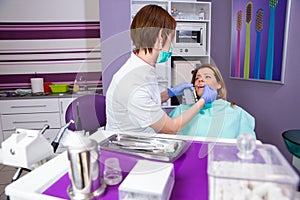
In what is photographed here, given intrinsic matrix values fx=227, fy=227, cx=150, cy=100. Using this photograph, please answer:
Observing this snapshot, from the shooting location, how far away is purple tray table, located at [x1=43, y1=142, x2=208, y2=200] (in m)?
0.65

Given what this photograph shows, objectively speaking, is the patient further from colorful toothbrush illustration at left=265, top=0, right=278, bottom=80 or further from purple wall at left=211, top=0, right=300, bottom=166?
colorful toothbrush illustration at left=265, top=0, right=278, bottom=80

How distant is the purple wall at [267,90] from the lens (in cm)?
201

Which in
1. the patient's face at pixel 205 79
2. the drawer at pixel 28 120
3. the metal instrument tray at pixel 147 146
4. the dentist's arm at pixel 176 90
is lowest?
the drawer at pixel 28 120

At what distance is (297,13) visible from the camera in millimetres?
1938

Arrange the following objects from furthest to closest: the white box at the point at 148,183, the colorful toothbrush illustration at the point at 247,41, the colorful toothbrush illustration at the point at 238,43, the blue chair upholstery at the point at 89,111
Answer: the colorful toothbrush illustration at the point at 238,43 < the colorful toothbrush illustration at the point at 247,41 < the blue chair upholstery at the point at 89,111 < the white box at the point at 148,183

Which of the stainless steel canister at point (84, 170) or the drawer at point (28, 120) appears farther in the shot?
the drawer at point (28, 120)

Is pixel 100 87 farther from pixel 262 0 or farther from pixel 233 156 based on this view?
pixel 233 156

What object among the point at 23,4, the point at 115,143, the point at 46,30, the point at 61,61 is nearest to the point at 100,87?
the point at 61,61

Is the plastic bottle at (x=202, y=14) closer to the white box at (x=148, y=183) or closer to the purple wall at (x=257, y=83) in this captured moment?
the purple wall at (x=257, y=83)

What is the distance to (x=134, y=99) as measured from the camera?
97 centimetres

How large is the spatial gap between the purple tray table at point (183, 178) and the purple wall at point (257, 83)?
99 cm

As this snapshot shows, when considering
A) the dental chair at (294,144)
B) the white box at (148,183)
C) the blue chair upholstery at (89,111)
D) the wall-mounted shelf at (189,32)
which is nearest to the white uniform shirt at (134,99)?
the blue chair upholstery at (89,111)

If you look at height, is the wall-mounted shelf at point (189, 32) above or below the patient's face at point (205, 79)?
above

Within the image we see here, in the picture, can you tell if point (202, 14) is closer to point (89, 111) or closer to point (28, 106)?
point (89, 111)
